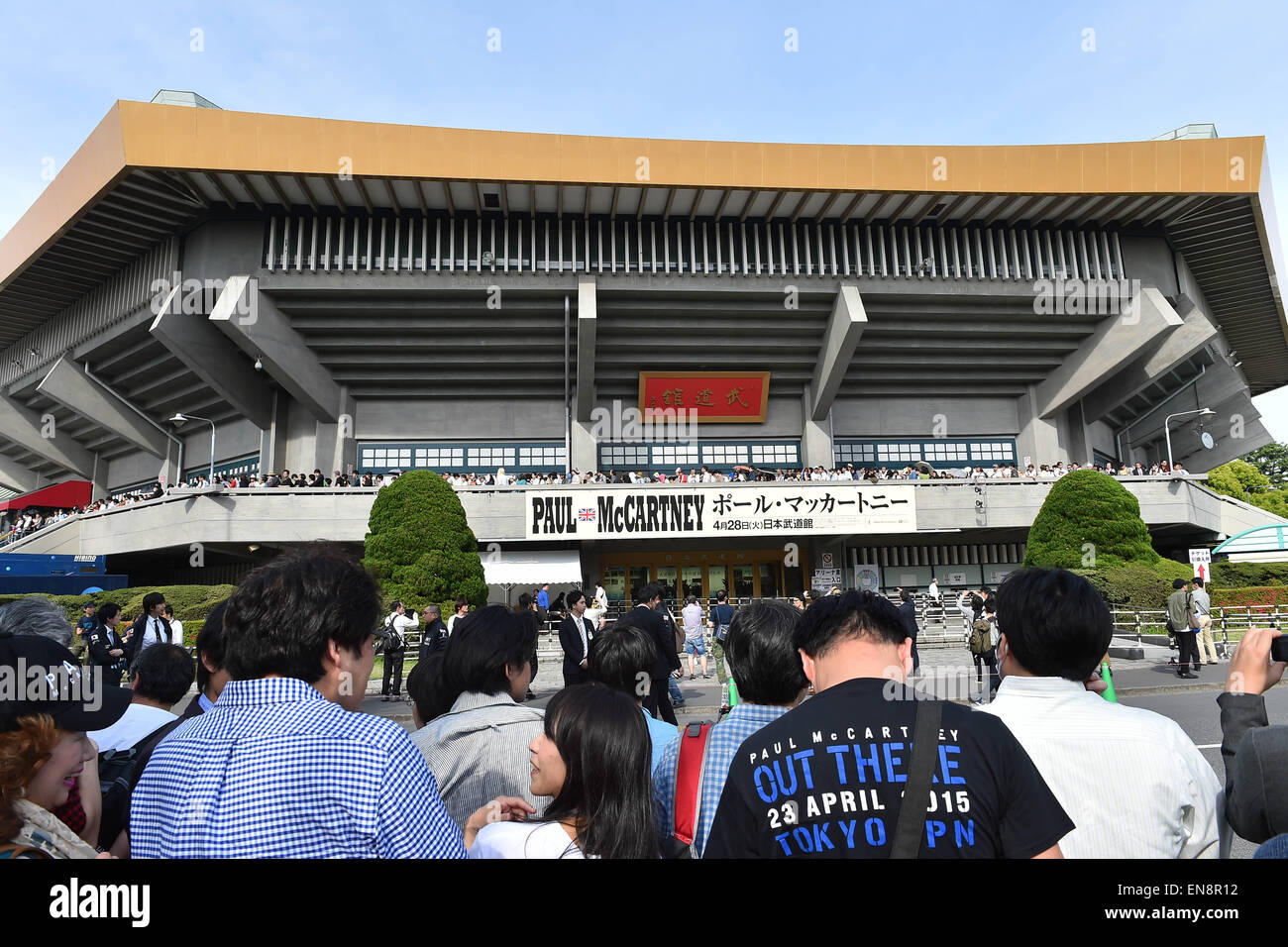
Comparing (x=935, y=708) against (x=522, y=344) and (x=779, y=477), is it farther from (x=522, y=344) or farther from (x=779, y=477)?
(x=522, y=344)

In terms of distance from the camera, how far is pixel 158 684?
405 cm

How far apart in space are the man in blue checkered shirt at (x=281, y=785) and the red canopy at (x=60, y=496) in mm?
44154

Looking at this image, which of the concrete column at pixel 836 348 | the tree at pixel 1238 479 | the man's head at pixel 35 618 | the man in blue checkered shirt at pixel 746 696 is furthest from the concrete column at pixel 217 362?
the tree at pixel 1238 479

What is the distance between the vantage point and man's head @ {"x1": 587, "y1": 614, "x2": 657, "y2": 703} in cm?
417

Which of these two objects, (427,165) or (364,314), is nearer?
(427,165)

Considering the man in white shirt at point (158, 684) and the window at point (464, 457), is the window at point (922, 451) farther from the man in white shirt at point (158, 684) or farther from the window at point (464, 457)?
the man in white shirt at point (158, 684)

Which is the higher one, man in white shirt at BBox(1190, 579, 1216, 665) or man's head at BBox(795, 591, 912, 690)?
man's head at BBox(795, 591, 912, 690)

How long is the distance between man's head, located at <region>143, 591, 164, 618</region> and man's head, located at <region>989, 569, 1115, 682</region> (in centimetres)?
994

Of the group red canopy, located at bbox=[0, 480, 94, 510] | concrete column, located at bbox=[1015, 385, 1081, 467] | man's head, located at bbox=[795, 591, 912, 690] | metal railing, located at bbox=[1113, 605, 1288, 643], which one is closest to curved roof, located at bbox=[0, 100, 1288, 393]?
concrete column, located at bbox=[1015, 385, 1081, 467]

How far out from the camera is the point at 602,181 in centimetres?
2617

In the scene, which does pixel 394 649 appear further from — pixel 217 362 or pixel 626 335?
pixel 217 362

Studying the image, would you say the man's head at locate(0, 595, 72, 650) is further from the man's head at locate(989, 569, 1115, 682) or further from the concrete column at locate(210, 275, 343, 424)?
the concrete column at locate(210, 275, 343, 424)
